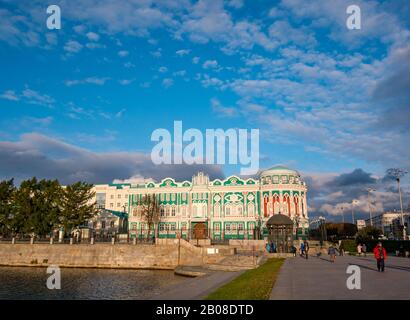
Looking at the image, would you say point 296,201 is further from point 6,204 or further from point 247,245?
point 6,204

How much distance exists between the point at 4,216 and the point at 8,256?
37.6 feet

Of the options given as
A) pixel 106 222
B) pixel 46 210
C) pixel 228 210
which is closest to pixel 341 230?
pixel 228 210

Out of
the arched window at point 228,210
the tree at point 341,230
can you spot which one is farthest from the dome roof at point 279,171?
the tree at point 341,230

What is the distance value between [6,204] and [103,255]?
23.2 meters

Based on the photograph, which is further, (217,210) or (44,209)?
(217,210)

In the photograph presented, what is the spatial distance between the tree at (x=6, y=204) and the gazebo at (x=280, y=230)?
43.1m

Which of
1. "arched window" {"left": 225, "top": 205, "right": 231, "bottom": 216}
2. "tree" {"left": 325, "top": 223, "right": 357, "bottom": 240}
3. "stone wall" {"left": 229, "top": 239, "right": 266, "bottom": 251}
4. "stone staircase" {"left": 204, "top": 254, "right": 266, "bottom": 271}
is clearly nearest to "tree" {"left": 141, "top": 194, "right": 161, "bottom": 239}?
"arched window" {"left": 225, "top": 205, "right": 231, "bottom": 216}

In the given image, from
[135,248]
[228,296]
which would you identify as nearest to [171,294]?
[228,296]

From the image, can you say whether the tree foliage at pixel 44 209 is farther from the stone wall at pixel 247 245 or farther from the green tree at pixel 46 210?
the stone wall at pixel 247 245

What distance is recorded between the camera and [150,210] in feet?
217

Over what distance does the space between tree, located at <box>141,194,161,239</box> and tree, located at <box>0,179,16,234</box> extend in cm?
2271

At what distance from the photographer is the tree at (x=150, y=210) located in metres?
64.9
